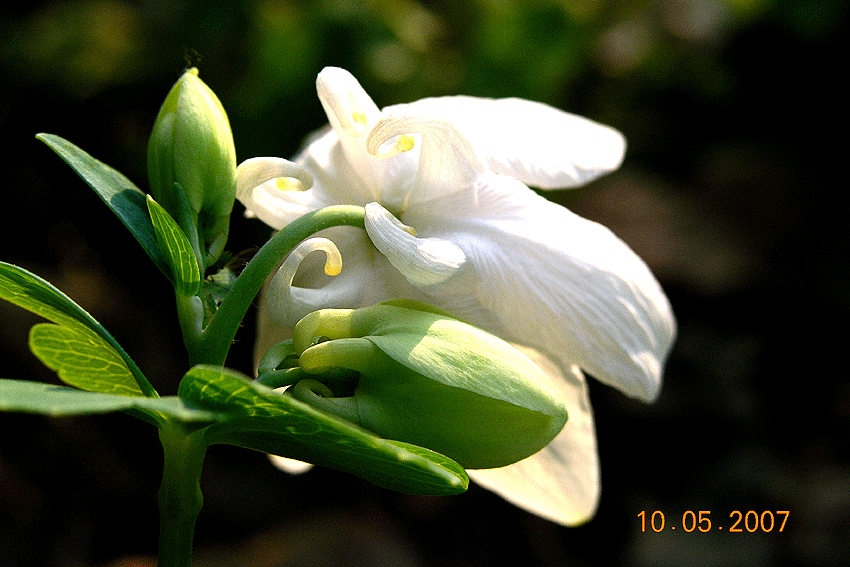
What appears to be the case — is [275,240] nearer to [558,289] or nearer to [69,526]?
[558,289]

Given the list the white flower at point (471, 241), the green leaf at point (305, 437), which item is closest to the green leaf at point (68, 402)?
the green leaf at point (305, 437)

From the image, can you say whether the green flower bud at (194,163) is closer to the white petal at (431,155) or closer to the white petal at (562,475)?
the white petal at (431,155)

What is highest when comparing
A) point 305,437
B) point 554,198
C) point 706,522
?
point 305,437

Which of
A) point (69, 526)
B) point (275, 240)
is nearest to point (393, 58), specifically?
point (69, 526)

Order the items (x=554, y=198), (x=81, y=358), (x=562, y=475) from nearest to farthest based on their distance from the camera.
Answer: (x=81, y=358) → (x=562, y=475) → (x=554, y=198)

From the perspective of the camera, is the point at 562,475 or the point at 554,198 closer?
the point at 562,475

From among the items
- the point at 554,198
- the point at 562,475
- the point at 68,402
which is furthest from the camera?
the point at 554,198

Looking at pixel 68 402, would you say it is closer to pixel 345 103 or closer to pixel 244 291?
pixel 244 291

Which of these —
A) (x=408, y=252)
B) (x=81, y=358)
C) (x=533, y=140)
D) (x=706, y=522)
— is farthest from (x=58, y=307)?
(x=706, y=522)
